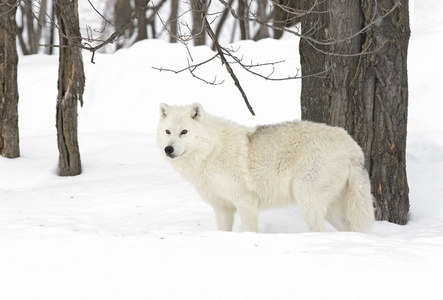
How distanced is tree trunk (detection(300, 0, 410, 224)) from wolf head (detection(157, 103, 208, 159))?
150cm

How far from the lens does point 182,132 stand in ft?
20.1

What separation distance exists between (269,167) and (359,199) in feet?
3.03

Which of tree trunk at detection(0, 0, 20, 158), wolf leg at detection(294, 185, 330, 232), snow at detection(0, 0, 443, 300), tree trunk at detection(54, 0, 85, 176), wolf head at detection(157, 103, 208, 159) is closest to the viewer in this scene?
snow at detection(0, 0, 443, 300)

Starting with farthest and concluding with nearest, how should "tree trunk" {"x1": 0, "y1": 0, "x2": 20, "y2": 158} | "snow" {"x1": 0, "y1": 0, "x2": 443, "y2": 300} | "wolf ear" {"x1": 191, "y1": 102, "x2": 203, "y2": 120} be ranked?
1. "tree trunk" {"x1": 0, "y1": 0, "x2": 20, "y2": 158}
2. "wolf ear" {"x1": 191, "y1": 102, "x2": 203, "y2": 120}
3. "snow" {"x1": 0, "y1": 0, "x2": 443, "y2": 300}

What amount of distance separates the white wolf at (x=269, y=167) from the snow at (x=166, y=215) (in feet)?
1.53

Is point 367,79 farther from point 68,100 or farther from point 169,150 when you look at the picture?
point 68,100

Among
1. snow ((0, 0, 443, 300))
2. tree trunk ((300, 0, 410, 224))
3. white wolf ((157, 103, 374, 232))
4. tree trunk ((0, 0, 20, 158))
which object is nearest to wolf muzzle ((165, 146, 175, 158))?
white wolf ((157, 103, 374, 232))

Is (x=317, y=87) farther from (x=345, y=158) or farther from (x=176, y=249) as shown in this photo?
(x=176, y=249)

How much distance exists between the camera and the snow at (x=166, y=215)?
12.5ft

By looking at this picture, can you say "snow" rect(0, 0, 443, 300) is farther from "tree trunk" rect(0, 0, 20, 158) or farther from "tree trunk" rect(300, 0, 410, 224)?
"tree trunk" rect(300, 0, 410, 224)

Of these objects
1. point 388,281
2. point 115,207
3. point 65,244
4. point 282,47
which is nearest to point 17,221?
point 115,207

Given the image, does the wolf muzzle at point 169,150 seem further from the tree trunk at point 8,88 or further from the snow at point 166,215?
the tree trunk at point 8,88

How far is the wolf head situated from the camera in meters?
6.00

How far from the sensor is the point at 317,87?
6883 millimetres
